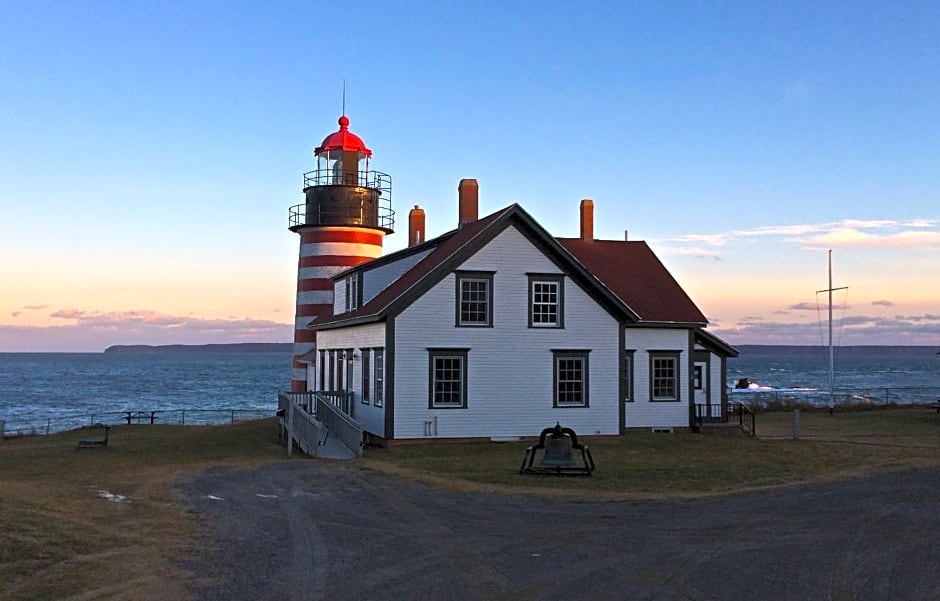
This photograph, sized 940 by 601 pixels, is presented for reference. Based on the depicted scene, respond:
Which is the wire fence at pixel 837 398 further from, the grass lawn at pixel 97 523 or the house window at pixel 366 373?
the grass lawn at pixel 97 523

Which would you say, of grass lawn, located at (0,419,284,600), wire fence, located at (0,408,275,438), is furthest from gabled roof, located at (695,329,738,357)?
wire fence, located at (0,408,275,438)

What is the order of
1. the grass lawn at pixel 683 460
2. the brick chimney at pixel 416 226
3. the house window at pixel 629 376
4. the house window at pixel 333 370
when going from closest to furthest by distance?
1. the grass lawn at pixel 683 460
2. the house window at pixel 629 376
3. the house window at pixel 333 370
4. the brick chimney at pixel 416 226

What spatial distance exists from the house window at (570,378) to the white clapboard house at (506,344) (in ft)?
0.09

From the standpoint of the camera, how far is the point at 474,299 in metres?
26.7

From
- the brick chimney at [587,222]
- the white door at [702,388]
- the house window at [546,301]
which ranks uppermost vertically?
the brick chimney at [587,222]

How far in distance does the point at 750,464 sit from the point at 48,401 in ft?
235

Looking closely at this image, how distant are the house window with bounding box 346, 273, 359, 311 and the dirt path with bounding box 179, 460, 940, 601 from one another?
13.7 metres

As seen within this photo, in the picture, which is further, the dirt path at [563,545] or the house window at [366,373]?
A: the house window at [366,373]

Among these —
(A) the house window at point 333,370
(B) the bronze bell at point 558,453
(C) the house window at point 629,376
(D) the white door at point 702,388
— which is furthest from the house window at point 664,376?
(B) the bronze bell at point 558,453

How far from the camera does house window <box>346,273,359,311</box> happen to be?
103 ft

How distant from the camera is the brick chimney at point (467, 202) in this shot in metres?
31.4

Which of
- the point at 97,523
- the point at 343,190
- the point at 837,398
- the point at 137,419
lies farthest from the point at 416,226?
the point at 837,398

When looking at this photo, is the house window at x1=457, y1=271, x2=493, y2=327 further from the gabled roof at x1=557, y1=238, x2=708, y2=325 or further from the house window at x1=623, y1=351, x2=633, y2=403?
the house window at x1=623, y1=351, x2=633, y2=403

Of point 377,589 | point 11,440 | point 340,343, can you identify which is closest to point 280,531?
point 377,589
